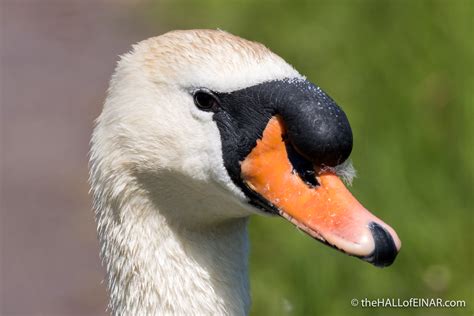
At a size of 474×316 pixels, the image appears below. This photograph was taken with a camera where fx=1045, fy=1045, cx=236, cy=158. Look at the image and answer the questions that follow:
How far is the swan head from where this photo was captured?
2.43 meters

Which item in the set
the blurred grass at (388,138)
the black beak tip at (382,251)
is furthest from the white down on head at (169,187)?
the blurred grass at (388,138)

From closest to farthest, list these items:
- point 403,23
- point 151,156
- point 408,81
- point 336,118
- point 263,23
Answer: point 336,118 < point 151,156 < point 408,81 < point 403,23 < point 263,23

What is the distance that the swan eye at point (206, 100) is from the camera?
256cm

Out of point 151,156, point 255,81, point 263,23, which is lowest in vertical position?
point 263,23

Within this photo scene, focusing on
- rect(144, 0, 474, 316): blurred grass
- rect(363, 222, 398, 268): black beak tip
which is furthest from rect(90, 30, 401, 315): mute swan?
rect(144, 0, 474, 316): blurred grass

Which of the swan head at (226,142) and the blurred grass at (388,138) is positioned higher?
the swan head at (226,142)

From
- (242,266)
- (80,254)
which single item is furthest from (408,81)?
(242,266)

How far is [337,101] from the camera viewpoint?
567 cm

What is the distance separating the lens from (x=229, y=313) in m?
2.73

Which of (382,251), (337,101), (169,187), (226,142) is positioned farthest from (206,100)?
(337,101)

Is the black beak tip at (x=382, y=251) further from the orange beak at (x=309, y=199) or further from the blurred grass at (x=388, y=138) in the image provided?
the blurred grass at (x=388, y=138)

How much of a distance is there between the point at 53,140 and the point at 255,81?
180 inches

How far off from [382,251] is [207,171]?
1.60ft

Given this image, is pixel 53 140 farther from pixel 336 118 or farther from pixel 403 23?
pixel 336 118
